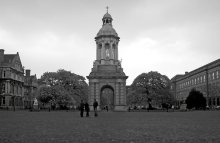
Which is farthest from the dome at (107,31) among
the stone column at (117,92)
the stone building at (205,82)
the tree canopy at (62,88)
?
the stone building at (205,82)

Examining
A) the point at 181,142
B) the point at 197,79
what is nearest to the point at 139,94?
the point at 197,79

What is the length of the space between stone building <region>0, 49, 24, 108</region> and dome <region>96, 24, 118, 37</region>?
116 feet

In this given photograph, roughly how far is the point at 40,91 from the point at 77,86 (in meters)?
11.3

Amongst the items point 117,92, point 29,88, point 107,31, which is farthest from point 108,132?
point 29,88

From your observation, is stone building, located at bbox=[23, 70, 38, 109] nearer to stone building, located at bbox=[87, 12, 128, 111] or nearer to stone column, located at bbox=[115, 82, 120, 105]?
stone building, located at bbox=[87, 12, 128, 111]

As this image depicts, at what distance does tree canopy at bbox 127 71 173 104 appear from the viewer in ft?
280

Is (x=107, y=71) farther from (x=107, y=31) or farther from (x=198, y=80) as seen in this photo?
(x=198, y=80)

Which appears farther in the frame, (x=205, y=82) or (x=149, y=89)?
(x=205, y=82)

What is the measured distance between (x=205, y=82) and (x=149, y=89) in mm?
25778

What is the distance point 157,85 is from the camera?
286 feet

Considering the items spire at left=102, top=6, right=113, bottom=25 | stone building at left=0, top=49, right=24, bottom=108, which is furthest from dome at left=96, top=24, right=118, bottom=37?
stone building at left=0, top=49, right=24, bottom=108

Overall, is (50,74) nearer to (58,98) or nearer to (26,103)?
(58,98)

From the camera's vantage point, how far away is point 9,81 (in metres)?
95.6

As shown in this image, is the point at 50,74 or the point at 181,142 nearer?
the point at 181,142
